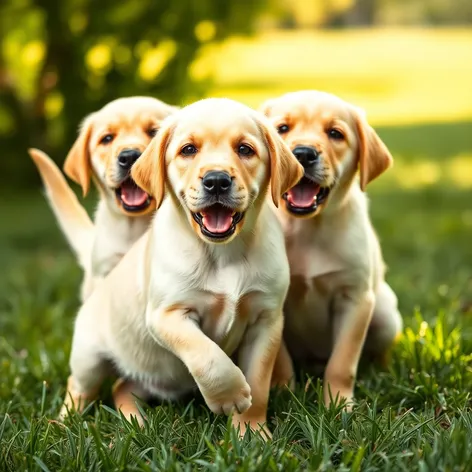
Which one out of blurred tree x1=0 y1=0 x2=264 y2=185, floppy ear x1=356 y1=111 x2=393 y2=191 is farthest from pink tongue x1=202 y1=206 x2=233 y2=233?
blurred tree x1=0 y1=0 x2=264 y2=185

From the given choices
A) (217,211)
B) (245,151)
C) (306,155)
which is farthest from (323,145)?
(217,211)

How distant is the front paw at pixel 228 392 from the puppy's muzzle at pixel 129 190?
3.95 feet

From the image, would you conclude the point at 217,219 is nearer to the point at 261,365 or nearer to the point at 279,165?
the point at 279,165

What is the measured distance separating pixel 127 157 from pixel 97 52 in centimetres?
615

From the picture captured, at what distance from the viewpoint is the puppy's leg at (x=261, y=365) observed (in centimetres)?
367

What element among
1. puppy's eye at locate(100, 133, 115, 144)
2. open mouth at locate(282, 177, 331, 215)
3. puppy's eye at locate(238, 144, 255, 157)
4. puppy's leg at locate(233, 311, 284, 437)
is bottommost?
puppy's leg at locate(233, 311, 284, 437)

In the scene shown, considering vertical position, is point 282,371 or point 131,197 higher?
point 131,197

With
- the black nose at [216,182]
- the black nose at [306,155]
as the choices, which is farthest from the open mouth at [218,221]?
the black nose at [306,155]

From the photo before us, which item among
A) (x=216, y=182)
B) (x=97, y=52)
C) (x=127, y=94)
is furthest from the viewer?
(x=97, y=52)

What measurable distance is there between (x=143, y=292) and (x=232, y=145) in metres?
0.81

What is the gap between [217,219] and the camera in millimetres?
3473

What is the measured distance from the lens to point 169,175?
11.8 feet

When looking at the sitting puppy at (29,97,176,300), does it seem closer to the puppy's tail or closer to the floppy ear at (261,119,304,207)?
the puppy's tail

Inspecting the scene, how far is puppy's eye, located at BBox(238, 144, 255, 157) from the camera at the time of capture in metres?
3.49
